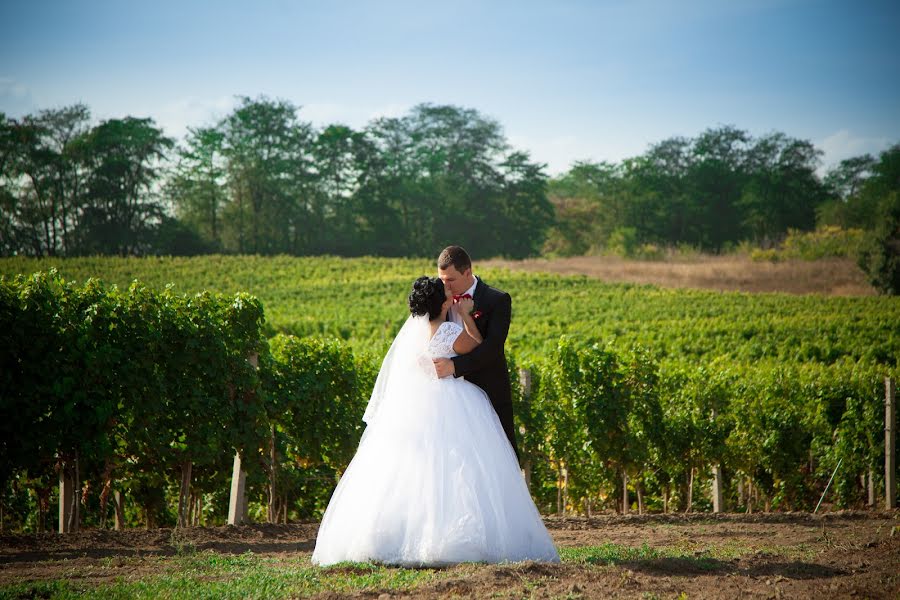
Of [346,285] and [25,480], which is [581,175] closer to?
[346,285]

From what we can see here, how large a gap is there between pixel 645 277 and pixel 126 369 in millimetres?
45150

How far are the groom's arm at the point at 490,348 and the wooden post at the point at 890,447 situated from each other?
24.5 feet

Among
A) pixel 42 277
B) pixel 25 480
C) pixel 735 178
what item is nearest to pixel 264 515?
pixel 25 480

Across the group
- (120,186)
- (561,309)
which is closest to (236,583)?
(561,309)

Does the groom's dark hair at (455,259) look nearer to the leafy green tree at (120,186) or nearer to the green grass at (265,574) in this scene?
the green grass at (265,574)

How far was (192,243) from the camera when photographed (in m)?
63.7

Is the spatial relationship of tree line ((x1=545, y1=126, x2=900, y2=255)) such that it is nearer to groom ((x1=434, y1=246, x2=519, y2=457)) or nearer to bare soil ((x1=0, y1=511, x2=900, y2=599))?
bare soil ((x1=0, y1=511, x2=900, y2=599))

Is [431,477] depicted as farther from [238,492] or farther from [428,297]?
[238,492]

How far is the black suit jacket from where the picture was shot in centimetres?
597

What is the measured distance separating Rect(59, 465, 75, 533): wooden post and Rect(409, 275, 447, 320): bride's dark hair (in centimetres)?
406

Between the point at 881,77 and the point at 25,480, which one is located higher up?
the point at 881,77

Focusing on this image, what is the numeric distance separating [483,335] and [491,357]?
8.9 inches

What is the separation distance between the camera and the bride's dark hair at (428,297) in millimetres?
5820

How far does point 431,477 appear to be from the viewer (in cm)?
561
